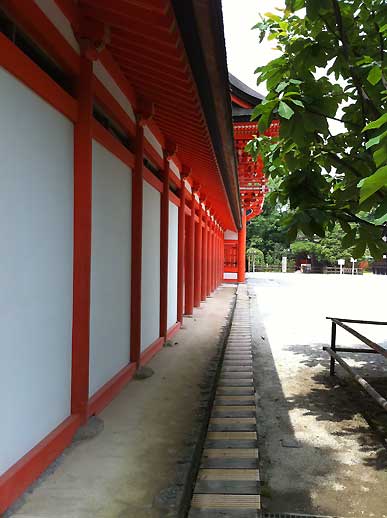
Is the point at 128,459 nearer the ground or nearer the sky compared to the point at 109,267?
nearer the ground

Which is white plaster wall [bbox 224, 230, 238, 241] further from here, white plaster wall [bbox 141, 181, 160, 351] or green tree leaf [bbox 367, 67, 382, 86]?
green tree leaf [bbox 367, 67, 382, 86]

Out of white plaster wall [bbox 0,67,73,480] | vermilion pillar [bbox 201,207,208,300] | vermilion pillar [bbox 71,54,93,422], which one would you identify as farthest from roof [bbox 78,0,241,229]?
vermilion pillar [bbox 201,207,208,300]

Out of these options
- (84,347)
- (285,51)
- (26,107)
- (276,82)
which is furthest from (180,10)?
(84,347)

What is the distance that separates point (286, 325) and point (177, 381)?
5.83m

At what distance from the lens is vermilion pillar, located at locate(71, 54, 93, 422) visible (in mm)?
3428

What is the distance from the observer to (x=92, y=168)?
3.75m

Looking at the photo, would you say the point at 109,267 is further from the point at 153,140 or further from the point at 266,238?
the point at 266,238

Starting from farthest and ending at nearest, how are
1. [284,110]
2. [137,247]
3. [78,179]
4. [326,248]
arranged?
1. [326,248]
2. [137,247]
3. [78,179]
4. [284,110]

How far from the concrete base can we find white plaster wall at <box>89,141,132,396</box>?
429 millimetres

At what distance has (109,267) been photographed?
14.2ft

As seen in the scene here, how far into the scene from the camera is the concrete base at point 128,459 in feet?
8.27

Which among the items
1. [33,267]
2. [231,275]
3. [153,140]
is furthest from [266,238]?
[33,267]

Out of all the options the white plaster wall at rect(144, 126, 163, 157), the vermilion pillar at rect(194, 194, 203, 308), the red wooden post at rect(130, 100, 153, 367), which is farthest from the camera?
the vermilion pillar at rect(194, 194, 203, 308)

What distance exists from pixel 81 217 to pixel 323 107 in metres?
2.02
